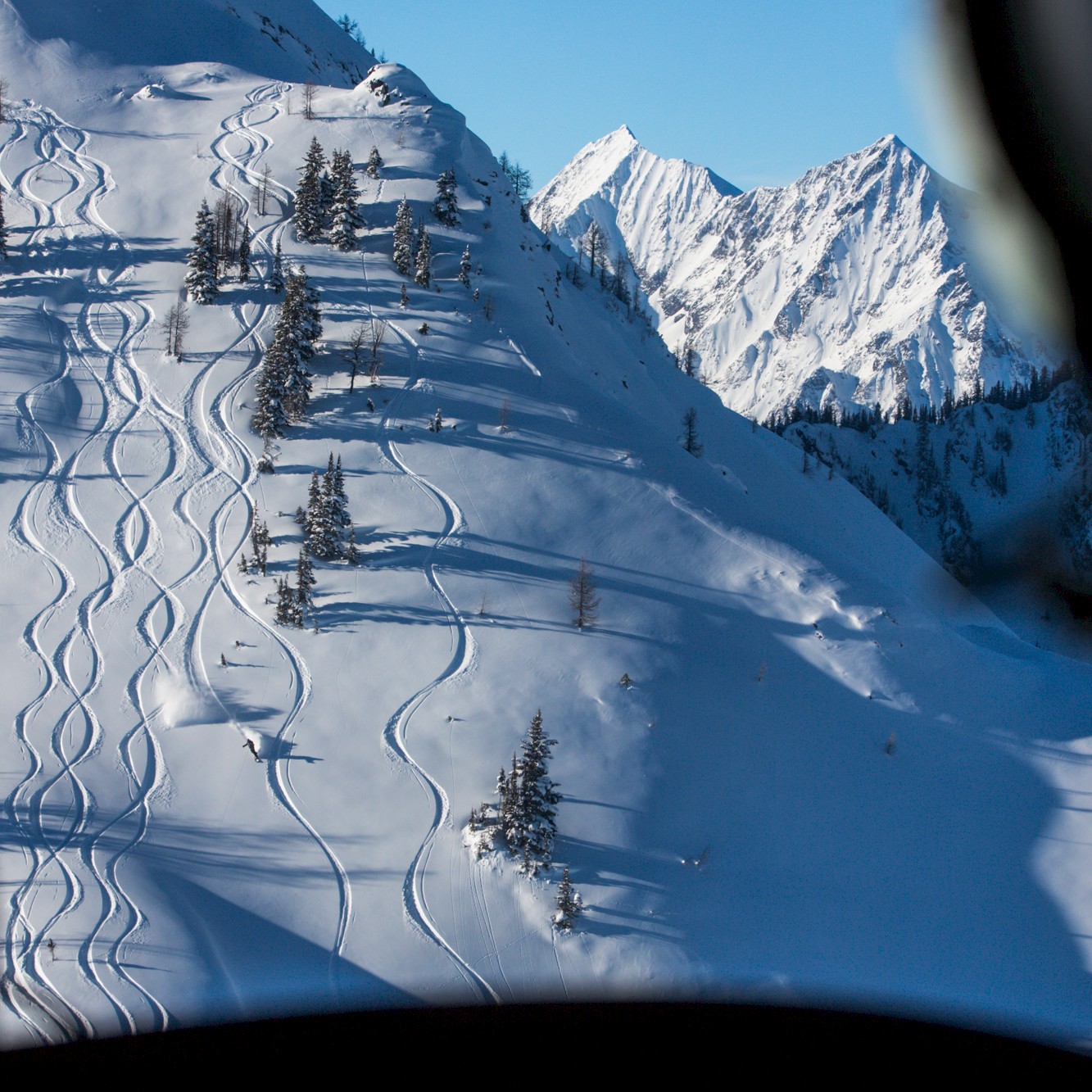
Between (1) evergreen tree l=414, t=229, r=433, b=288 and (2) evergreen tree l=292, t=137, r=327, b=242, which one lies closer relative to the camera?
(1) evergreen tree l=414, t=229, r=433, b=288

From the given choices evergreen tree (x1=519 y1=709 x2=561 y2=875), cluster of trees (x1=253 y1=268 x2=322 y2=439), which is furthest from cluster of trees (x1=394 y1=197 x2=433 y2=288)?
evergreen tree (x1=519 y1=709 x2=561 y2=875)

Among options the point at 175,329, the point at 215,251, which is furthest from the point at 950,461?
the point at 175,329

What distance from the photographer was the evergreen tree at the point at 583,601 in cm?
2666

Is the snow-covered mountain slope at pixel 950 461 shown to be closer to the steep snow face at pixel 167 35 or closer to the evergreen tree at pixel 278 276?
the steep snow face at pixel 167 35

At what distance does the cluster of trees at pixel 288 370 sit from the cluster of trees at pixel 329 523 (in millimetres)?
5423

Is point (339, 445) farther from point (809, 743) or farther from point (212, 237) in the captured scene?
point (809, 743)

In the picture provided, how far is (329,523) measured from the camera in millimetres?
27469

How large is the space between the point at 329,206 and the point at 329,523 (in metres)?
25.9

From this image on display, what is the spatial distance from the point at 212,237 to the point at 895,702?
35.3 meters

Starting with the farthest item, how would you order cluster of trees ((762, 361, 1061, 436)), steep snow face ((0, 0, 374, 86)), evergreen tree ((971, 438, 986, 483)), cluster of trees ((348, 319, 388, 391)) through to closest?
cluster of trees ((762, 361, 1061, 436))
evergreen tree ((971, 438, 986, 483))
steep snow face ((0, 0, 374, 86))
cluster of trees ((348, 319, 388, 391))

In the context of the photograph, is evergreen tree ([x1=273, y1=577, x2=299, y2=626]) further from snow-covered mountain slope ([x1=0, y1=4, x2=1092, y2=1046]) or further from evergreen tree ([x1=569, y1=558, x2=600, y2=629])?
evergreen tree ([x1=569, y1=558, x2=600, y2=629])

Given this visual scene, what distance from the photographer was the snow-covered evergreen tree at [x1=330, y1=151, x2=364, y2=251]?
4450 cm

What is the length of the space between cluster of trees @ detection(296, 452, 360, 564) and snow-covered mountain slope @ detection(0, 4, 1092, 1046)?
84 centimetres

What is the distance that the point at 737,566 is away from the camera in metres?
30.8
